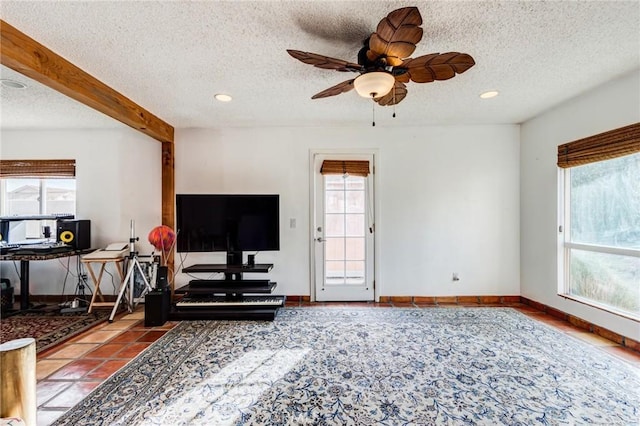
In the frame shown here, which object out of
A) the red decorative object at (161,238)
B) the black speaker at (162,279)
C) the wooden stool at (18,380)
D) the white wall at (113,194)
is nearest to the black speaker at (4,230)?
the white wall at (113,194)

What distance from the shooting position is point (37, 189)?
4141 millimetres

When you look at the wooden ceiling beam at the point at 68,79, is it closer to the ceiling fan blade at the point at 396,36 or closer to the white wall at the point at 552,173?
the ceiling fan blade at the point at 396,36

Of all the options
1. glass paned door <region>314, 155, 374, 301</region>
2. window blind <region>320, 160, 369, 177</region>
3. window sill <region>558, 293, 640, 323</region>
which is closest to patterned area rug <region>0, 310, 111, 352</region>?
glass paned door <region>314, 155, 374, 301</region>

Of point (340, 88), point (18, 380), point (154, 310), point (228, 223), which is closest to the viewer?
point (18, 380)

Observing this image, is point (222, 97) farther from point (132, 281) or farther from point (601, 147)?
point (601, 147)

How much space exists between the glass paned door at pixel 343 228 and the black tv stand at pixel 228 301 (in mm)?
897

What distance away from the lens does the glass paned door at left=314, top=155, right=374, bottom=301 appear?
157 inches

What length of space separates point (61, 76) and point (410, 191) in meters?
3.77

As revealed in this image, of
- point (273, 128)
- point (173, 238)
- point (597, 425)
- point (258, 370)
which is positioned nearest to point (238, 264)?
point (173, 238)

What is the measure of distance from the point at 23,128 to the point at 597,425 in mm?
6580

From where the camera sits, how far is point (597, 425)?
163 centimetres

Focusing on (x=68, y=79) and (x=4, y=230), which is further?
(x=4, y=230)

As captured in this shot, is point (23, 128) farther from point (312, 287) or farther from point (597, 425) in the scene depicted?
point (597, 425)

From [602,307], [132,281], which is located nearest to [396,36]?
[602,307]
